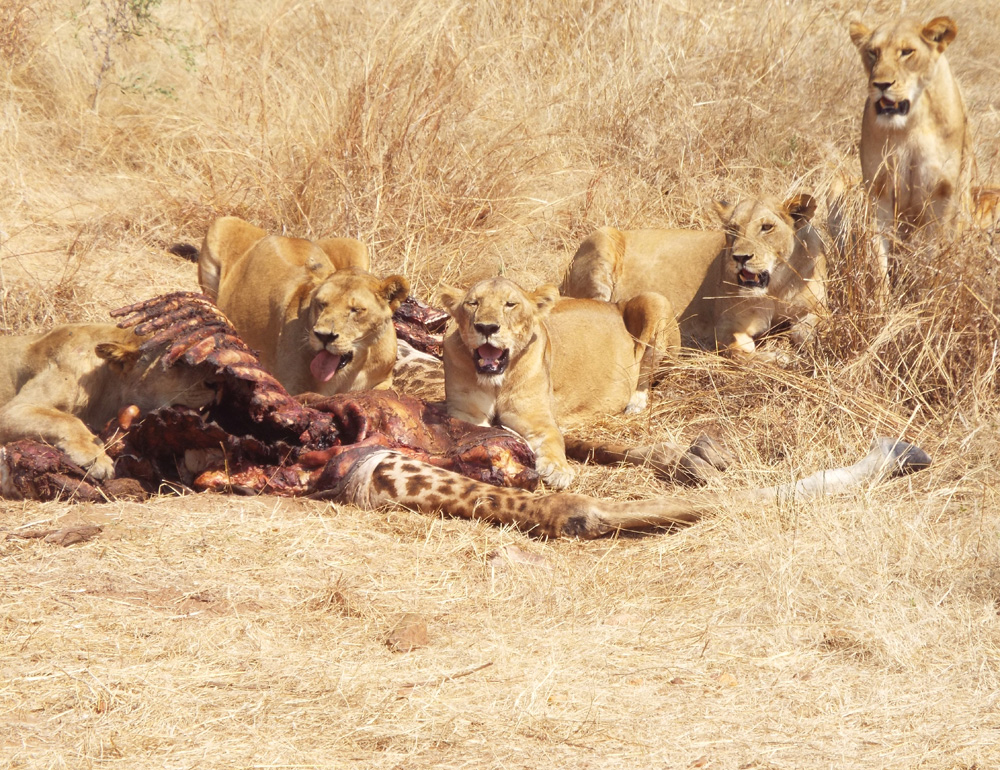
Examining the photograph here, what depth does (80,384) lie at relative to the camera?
541 centimetres

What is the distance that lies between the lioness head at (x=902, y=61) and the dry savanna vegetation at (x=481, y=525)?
1150mm

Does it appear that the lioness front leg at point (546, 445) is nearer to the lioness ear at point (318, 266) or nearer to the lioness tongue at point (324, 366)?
the lioness tongue at point (324, 366)

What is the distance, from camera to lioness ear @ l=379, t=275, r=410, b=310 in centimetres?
619

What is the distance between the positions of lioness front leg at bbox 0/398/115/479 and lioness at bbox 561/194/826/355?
3368mm

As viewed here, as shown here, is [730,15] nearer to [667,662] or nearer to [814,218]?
→ [814,218]

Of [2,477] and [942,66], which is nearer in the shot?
[2,477]

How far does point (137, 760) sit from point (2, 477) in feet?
7.58

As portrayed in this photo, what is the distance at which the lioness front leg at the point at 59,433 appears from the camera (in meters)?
4.98

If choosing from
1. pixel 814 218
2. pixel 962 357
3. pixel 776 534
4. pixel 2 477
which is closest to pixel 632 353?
pixel 814 218

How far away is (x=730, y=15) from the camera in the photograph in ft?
35.7

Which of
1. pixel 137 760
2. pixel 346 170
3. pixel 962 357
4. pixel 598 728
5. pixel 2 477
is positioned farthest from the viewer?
pixel 346 170

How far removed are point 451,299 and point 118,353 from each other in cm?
158

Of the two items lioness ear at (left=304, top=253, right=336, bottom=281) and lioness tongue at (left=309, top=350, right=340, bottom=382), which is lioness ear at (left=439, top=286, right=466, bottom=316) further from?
lioness ear at (left=304, top=253, right=336, bottom=281)

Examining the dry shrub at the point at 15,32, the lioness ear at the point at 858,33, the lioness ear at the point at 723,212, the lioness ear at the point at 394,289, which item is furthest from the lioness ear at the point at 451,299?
the dry shrub at the point at 15,32
